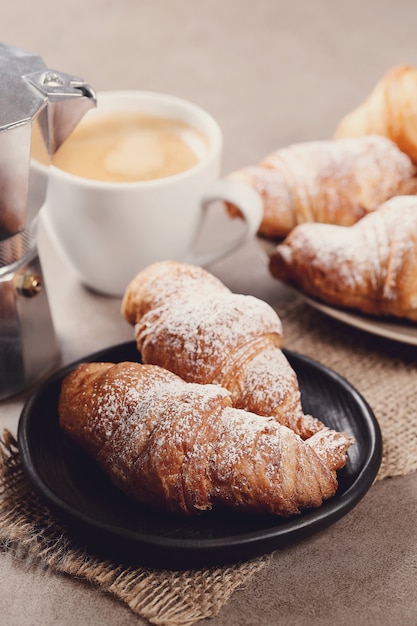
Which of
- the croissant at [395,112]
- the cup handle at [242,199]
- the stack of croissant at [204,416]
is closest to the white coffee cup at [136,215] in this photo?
the cup handle at [242,199]

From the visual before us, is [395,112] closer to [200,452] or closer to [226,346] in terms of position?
[226,346]

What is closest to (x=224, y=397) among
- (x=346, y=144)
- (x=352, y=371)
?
(x=352, y=371)

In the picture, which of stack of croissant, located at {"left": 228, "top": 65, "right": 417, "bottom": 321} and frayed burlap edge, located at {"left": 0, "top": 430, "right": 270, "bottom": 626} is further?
stack of croissant, located at {"left": 228, "top": 65, "right": 417, "bottom": 321}

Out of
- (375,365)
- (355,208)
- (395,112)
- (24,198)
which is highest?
(24,198)

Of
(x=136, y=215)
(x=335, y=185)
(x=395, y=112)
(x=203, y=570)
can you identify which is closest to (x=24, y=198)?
(x=136, y=215)

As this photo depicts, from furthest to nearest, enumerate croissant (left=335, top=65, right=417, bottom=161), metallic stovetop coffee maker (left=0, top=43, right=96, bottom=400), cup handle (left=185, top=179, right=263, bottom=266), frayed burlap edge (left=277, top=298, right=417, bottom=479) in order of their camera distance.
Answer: croissant (left=335, top=65, right=417, bottom=161), cup handle (left=185, top=179, right=263, bottom=266), frayed burlap edge (left=277, top=298, right=417, bottom=479), metallic stovetop coffee maker (left=0, top=43, right=96, bottom=400)

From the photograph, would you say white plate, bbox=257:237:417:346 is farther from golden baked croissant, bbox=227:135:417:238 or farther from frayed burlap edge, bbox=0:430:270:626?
frayed burlap edge, bbox=0:430:270:626

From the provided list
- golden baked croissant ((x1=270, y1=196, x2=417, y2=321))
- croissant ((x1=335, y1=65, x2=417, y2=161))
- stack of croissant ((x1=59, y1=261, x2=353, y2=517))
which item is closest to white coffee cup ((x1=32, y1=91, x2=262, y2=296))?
golden baked croissant ((x1=270, y1=196, x2=417, y2=321))
